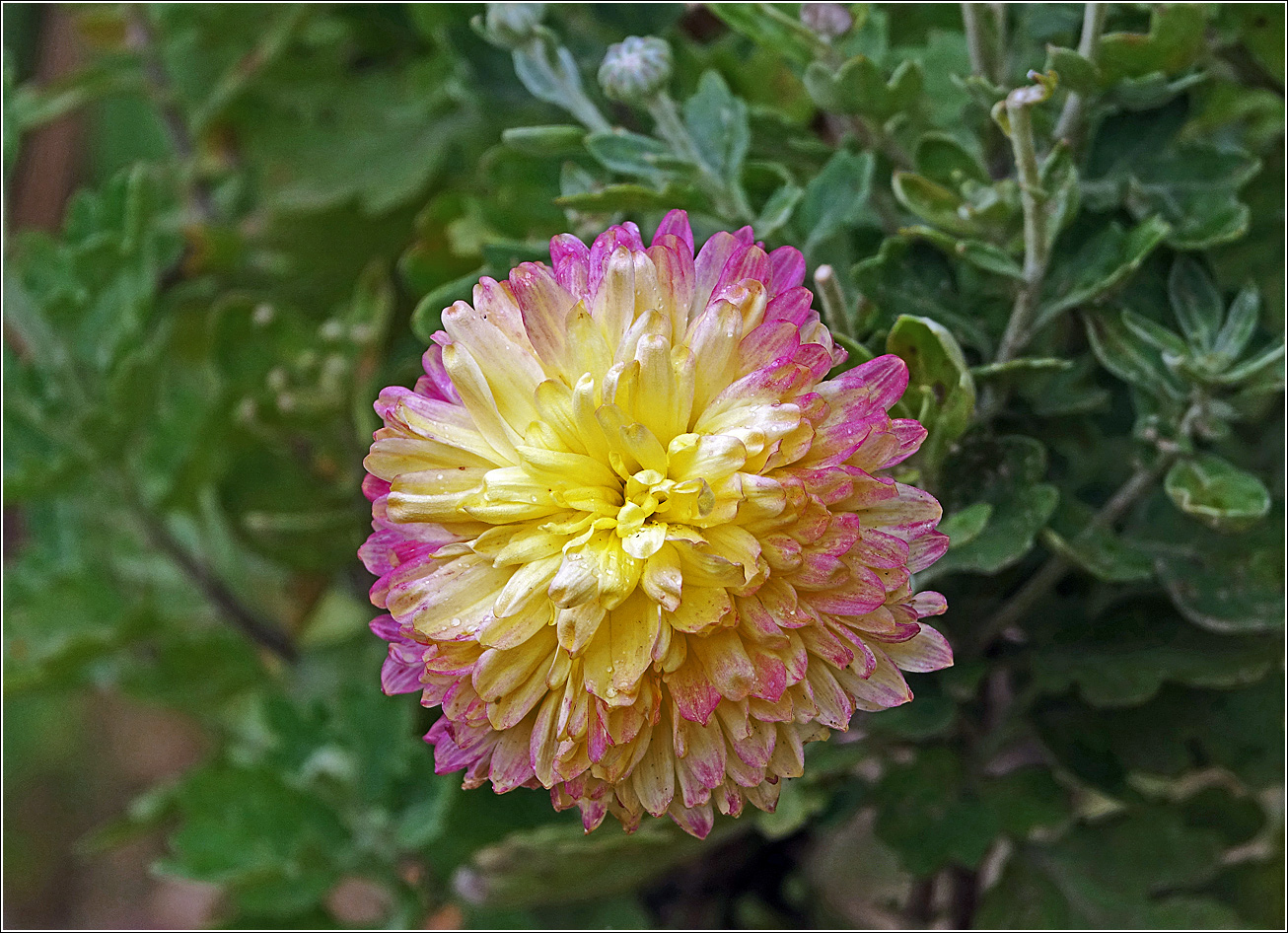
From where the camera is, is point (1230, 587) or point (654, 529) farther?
point (1230, 587)

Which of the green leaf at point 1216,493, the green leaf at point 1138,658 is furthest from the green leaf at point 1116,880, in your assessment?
the green leaf at point 1216,493

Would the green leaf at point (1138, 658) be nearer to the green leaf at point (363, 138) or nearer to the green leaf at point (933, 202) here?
the green leaf at point (933, 202)

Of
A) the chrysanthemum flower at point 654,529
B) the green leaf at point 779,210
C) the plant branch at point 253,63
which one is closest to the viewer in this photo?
the chrysanthemum flower at point 654,529

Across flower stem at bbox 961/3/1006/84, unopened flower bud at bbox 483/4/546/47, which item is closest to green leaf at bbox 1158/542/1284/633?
flower stem at bbox 961/3/1006/84

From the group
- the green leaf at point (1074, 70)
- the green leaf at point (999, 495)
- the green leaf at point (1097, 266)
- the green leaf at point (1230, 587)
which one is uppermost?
the green leaf at point (1074, 70)

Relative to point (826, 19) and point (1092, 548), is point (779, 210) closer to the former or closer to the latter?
point (826, 19)

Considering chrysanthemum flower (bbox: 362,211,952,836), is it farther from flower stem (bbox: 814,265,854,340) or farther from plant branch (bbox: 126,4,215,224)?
plant branch (bbox: 126,4,215,224)

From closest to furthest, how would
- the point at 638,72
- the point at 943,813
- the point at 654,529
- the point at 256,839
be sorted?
the point at 654,529, the point at 638,72, the point at 943,813, the point at 256,839

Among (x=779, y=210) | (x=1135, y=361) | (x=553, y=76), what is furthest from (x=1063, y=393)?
(x=553, y=76)
